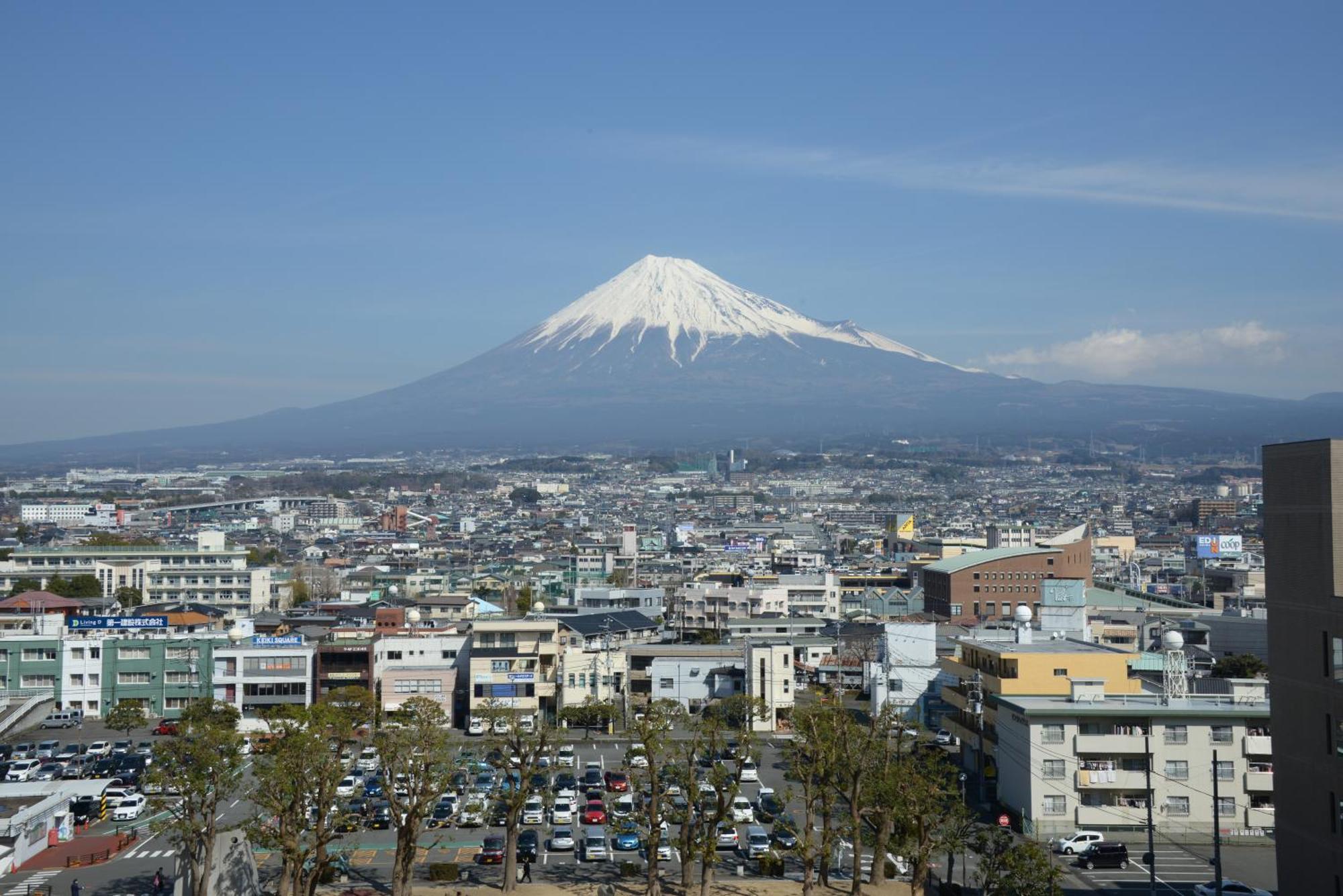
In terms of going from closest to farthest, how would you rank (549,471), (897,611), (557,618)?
1. (557,618)
2. (897,611)
3. (549,471)

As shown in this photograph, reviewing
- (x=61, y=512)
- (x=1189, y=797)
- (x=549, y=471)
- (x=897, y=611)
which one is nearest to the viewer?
(x=1189, y=797)

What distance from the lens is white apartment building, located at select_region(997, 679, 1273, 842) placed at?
15438mm

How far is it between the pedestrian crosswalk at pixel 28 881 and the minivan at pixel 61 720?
8.51 metres

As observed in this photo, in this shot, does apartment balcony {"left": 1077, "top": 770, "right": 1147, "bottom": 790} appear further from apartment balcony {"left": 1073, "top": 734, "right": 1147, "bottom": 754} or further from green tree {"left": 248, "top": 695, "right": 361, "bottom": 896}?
green tree {"left": 248, "top": 695, "right": 361, "bottom": 896}

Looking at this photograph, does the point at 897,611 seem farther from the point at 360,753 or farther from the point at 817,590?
the point at 360,753

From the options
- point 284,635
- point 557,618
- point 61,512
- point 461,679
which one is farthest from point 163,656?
point 61,512

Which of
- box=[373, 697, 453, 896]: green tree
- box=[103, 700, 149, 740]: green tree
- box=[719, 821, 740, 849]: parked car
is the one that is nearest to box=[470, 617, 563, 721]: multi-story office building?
box=[103, 700, 149, 740]: green tree

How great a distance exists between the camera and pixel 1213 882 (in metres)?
13.2

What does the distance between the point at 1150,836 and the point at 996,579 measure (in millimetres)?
23533

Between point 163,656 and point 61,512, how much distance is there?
63460mm

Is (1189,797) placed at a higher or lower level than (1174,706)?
lower

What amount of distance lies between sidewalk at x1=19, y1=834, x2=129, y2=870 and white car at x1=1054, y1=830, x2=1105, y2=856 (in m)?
10.1

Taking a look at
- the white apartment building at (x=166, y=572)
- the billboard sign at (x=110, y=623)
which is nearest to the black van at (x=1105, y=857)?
the billboard sign at (x=110, y=623)

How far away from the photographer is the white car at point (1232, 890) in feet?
41.2
